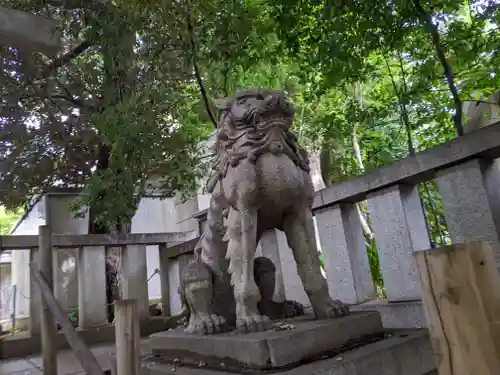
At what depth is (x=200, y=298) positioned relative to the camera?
6.27 ft

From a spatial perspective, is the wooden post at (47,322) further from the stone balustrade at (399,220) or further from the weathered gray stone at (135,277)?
the stone balustrade at (399,220)

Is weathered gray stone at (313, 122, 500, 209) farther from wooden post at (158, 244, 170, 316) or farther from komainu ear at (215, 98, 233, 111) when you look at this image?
wooden post at (158, 244, 170, 316)

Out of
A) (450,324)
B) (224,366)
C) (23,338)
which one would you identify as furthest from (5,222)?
(450,324)

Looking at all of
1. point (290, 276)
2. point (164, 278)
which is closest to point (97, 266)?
point (164, 278)

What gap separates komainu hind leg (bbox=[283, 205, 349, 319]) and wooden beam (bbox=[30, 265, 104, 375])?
1048 millimetres

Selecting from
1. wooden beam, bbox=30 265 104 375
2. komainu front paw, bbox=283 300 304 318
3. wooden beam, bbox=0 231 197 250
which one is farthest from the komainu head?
wooden beam, bbox=0 231 197 250

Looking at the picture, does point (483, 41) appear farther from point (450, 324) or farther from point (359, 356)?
point (450, 324)

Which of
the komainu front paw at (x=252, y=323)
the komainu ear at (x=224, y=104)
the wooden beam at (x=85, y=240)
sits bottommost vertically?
the komainu front paw at (x=252, y=323)

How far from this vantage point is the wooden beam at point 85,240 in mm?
3682

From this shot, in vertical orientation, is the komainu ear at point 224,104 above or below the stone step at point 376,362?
above

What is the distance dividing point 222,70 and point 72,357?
2.76 m

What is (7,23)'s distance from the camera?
84.2 inches

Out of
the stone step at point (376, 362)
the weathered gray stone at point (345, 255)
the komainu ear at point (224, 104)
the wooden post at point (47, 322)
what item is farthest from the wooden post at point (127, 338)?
the weathered gray stone at point (345, 255)

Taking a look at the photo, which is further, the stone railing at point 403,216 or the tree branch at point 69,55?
the tree branch at point 69,55
